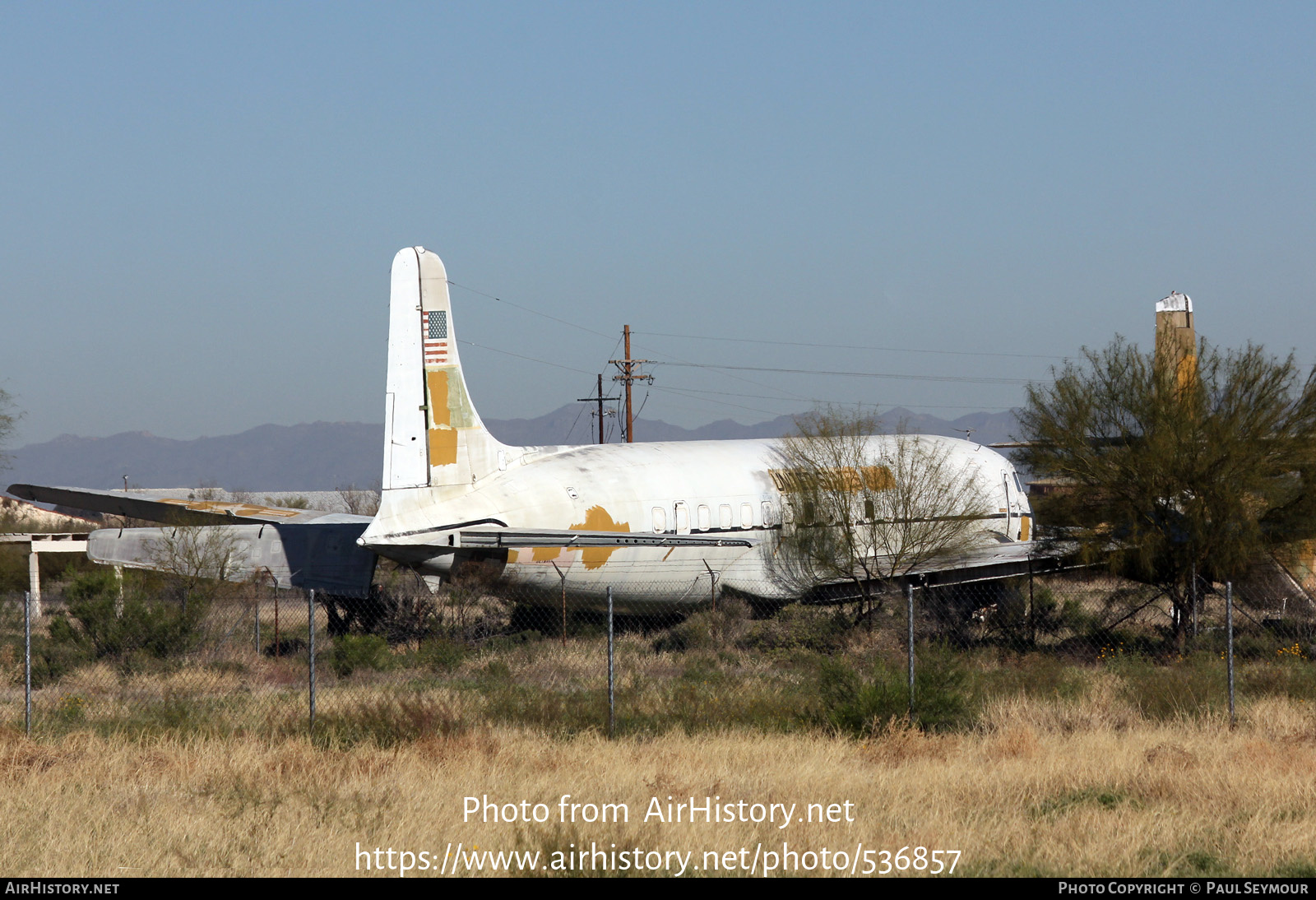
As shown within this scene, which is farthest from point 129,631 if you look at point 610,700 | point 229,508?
point 610,700

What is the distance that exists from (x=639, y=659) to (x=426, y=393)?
663 cm

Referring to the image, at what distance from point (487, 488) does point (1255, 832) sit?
1696 centimetres

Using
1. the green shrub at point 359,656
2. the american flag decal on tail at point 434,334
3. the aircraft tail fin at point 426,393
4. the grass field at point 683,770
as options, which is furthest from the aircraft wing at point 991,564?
the green shrub at point 359,656

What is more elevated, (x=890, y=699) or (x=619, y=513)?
(x=619, y=513)

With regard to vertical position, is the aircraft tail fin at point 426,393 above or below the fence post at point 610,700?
above

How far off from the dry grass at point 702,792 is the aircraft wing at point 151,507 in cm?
1254

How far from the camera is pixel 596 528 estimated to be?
2538 cm

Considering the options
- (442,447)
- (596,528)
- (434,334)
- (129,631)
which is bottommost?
(129,631)

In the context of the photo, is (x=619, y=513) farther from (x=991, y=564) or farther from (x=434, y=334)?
(x=991, y=564)

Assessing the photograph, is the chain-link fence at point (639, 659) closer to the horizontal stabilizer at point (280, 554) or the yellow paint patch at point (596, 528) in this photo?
the yellow paint patch at point (596, 528)

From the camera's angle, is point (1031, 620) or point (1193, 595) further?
point (1031, 620)

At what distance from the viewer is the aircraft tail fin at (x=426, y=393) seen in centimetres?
2458

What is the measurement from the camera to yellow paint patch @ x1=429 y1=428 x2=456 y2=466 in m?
24.8

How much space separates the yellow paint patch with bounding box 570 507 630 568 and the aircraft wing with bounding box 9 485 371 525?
22.0 ft
